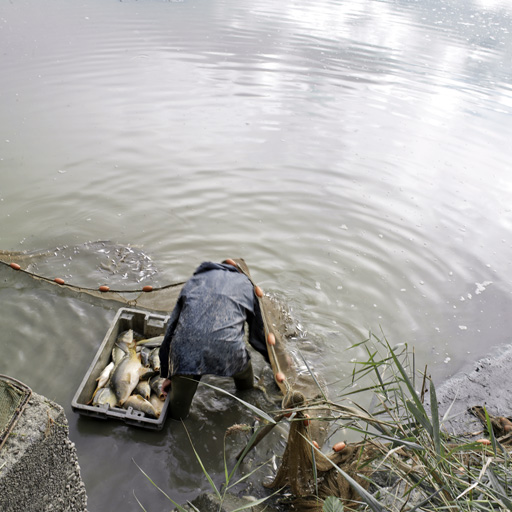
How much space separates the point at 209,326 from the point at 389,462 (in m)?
1.53

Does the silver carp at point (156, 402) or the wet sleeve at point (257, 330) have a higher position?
the wet sleeve at point (257, 330)

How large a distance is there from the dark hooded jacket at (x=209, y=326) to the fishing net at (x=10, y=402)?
0.99 m

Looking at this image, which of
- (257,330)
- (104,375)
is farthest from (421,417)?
(104,375)

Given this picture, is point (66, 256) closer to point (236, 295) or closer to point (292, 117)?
point (236, 295)

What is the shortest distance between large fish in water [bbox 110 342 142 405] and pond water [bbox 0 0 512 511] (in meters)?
0.27

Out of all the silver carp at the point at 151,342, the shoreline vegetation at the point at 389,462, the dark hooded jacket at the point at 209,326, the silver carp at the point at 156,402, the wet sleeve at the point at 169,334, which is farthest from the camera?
the silver carp at the point at 151,342

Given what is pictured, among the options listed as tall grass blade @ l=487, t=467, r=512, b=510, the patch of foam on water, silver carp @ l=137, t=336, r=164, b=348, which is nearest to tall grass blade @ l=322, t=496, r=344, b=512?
tall grass blade @ l=487, t=467, r=512, b=510

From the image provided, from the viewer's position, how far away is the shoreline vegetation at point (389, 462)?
179cm

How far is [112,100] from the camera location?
940 cm

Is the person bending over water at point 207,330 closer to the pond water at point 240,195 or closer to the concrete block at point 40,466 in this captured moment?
the pond water at point 240,195

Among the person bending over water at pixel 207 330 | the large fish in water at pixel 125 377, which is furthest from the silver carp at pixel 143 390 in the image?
the person bending over water at pixel 207 330

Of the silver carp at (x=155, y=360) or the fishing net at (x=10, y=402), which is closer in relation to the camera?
the fishing net at (x=10, y=402)

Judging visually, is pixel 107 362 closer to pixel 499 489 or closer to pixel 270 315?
pixel 270 315

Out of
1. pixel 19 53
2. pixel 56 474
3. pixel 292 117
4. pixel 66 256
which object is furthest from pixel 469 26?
pixel 56 474
